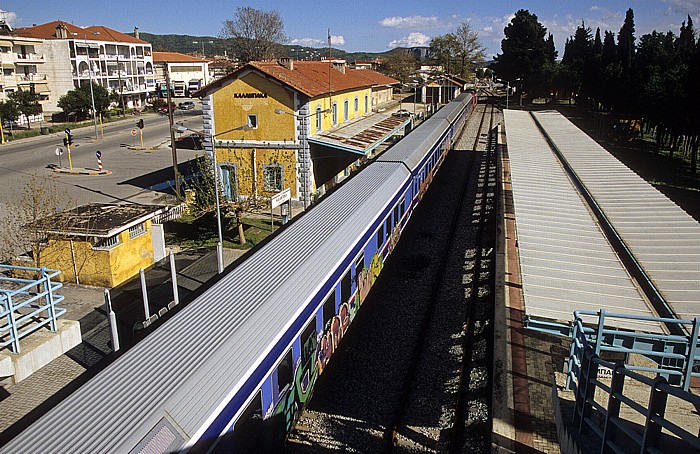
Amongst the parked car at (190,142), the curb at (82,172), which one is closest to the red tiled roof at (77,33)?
the parked car at (190,142)

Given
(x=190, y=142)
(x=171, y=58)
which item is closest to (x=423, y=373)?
(x=190, y=142)

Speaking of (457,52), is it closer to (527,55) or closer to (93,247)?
(527,55)

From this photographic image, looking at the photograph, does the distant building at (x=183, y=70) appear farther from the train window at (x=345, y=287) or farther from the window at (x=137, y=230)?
the train window at (x=345, y=287)

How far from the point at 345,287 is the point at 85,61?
2474 inches

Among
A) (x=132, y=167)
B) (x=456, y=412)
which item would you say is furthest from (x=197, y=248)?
(x=132, y=167)

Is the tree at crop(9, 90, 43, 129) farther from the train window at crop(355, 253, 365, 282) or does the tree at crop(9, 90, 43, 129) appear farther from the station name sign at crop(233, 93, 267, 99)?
the train window at crop(355, 253, 365, 282)

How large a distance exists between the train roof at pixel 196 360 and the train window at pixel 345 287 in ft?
1.93

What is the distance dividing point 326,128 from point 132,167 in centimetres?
1505

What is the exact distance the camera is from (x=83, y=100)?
2183 inches

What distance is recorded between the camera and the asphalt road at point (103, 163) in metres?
27.3

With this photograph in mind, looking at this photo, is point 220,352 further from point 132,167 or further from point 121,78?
point 121,78

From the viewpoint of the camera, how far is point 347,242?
36.1ft

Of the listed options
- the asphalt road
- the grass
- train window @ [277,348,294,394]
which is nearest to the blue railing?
train window @ [277,348,294,394]

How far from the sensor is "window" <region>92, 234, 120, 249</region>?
15695mm
